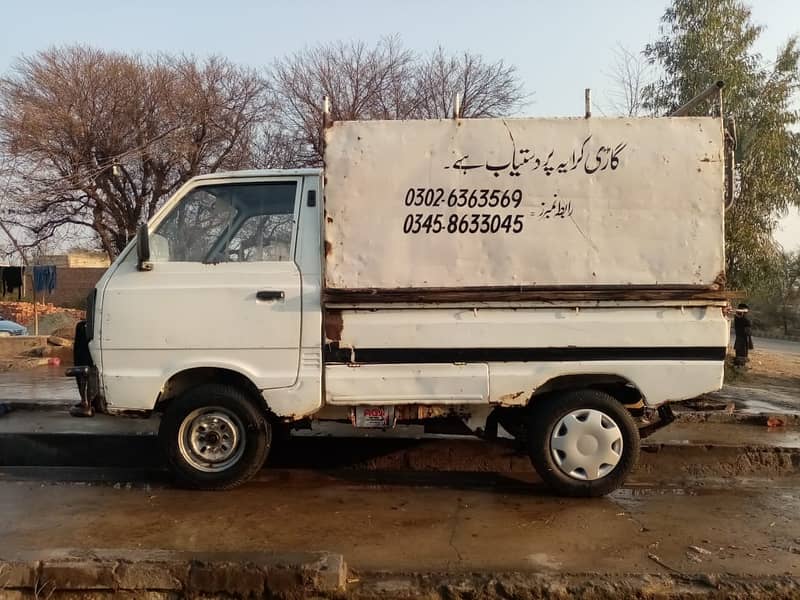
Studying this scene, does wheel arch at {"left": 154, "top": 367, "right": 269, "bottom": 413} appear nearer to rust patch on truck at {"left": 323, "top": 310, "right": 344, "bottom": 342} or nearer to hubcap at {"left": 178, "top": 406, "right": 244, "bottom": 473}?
hubcap at {"left": 178, "top": 406, "right": 244, "bottom": 473}

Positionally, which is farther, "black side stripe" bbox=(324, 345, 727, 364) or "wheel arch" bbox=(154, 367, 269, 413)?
"wheel arch" bbox=(154, 367, 269, 413)

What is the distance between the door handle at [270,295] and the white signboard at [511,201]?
1.23ft

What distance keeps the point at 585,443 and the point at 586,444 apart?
0.03ft

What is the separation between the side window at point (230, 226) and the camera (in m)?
5.10

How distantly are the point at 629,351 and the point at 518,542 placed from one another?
1.56 meters

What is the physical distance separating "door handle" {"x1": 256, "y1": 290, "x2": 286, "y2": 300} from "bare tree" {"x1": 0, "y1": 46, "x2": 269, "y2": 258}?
19.8 m

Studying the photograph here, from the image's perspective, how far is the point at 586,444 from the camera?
16.2 ft

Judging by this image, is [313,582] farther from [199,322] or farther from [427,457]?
[427,457]

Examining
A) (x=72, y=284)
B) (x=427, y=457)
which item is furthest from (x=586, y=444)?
(x=72, y=284)

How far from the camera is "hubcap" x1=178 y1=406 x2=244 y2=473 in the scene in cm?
508

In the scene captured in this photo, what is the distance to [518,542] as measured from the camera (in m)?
4.27

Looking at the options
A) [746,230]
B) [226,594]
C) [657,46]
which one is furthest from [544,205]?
[657,46]

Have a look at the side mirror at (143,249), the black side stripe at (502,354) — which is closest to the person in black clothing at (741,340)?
the black side stripe at (502,354)

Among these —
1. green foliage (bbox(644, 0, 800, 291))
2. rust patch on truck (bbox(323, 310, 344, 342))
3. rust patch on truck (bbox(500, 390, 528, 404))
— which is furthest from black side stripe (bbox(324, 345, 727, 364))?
green foliage (bbox(644, 0, 800, 291))
